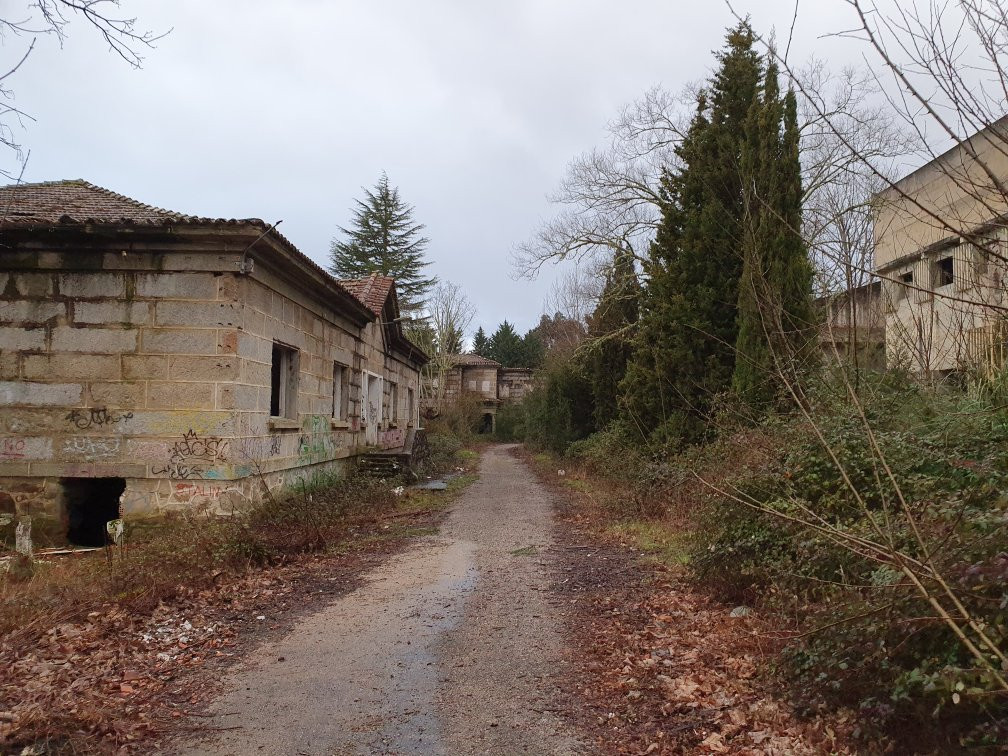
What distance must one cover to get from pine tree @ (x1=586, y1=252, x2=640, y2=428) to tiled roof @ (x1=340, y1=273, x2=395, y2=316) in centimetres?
638

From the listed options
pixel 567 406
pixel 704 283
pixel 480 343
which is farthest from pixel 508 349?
pixel 704 283

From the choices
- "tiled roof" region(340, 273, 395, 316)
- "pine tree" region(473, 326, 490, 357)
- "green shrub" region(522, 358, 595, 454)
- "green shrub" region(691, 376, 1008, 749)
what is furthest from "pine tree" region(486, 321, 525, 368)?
"green shrub" region(691, 376, 1008, 749)

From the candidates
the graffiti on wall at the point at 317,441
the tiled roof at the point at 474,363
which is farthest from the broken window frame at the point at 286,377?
the tiled roof at the point at 474,363

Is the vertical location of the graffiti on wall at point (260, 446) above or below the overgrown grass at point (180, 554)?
above

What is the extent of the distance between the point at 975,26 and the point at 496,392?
48.7m

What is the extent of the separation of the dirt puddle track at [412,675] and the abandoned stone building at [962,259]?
3.05m

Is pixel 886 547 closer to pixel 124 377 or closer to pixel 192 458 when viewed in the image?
pixel 192 458

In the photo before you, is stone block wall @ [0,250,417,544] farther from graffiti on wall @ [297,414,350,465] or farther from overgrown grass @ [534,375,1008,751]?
overgrown grass @ [534,375,1008,751]

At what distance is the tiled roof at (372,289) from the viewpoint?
54.6 feet

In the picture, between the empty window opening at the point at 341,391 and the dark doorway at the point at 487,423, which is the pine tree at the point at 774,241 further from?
the dark doorway at the point at 487,423

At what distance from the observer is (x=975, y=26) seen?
2.36 metres

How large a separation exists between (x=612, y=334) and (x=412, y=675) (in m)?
15.9

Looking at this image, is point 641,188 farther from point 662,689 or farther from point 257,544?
point 662,689

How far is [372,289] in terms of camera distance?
17.2m
